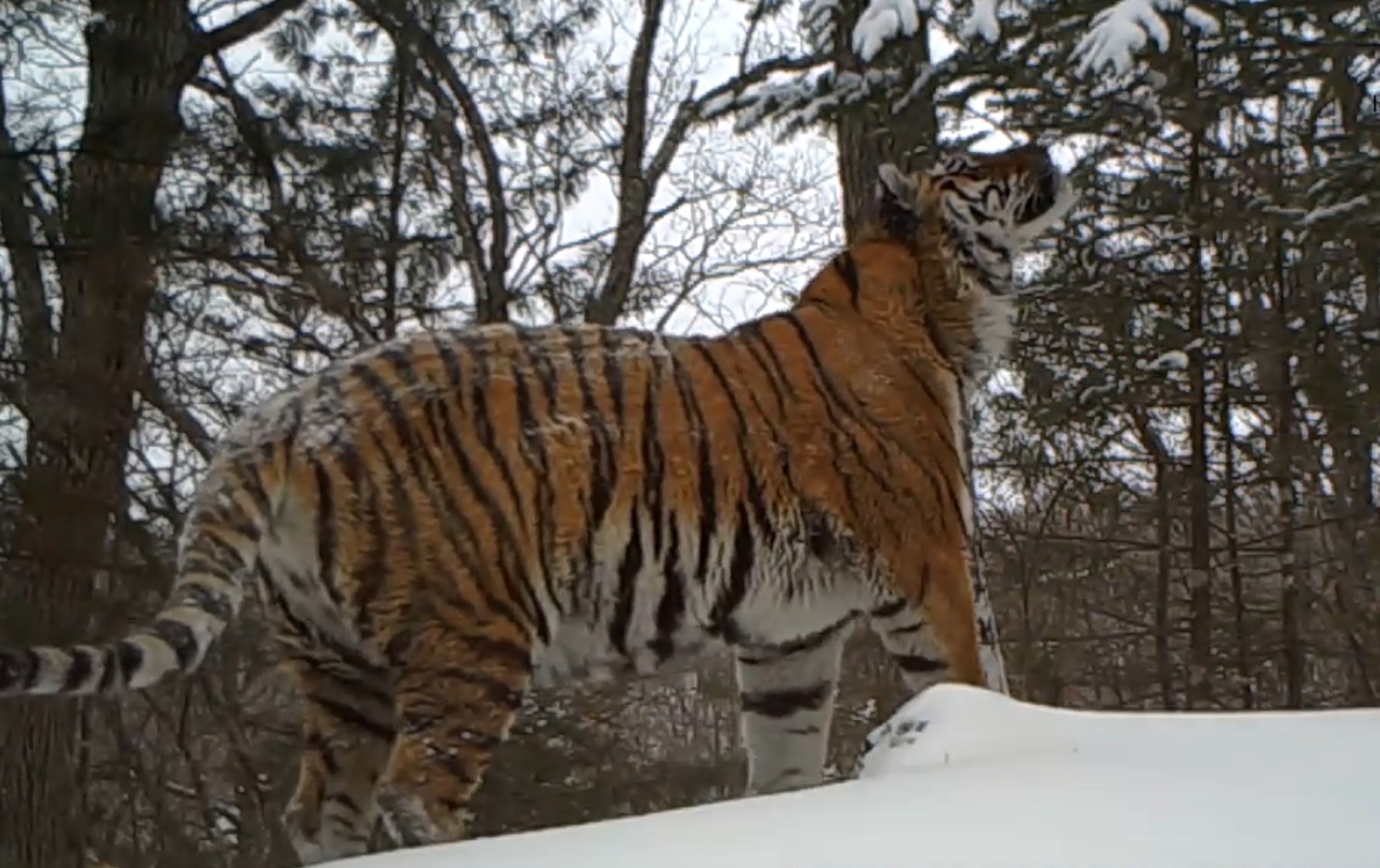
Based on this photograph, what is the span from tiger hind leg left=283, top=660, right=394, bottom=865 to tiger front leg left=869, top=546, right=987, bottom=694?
4.52 feet

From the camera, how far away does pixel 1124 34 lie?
5.74m

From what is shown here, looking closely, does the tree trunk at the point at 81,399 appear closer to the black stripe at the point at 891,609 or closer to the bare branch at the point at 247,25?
the bare branch at the point at 247,25

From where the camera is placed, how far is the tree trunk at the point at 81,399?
6258 millimetres

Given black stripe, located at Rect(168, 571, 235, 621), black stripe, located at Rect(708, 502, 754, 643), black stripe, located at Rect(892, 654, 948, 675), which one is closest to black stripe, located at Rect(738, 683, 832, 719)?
black stripe, located at Rect(892, 654, 948, 675)

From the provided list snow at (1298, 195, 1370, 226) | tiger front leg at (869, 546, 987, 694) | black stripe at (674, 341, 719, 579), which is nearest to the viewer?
black stripe at (674, 341, 719, 579)

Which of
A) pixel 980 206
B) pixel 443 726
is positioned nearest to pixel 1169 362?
pixel 980 206

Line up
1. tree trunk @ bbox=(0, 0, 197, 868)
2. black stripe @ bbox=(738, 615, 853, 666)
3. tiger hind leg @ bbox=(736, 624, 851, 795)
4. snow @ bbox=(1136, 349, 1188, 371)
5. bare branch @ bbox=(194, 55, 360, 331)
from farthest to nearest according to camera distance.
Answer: snow @ bbox=(1136, 349, 1188, 371) < bare branch @ bbox=(194, 55, 360, 331) < tree trunk @ bbox=(0, 0, 197, 868) < tiger hind leg @ bbox=(736, 624, 851, 795) < black stripe @ bbox=(738, 615, 853, 666)

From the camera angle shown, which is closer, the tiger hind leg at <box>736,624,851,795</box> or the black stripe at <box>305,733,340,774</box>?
the black stripe at <box>305,733,340,774</box>

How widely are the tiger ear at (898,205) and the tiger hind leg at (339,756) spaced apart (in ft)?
6.99

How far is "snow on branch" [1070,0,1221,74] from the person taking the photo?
5734 mm

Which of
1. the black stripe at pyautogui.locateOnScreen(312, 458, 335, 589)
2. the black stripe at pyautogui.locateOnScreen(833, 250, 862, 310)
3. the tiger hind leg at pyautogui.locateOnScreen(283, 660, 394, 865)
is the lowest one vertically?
the tiger hind leg at pyautogui.locateOnScreen(283, 660, 394, 865)

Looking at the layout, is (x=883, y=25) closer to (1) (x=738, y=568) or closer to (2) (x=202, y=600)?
(1) (x=738, y=568)

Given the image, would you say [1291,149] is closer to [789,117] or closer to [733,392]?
[789,117]

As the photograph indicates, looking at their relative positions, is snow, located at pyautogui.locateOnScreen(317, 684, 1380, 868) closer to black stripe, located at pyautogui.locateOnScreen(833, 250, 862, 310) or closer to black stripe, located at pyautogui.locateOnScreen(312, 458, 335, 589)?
black stripe, located at pyautogui.locateOnScreen(312, 458, 335, 589)
